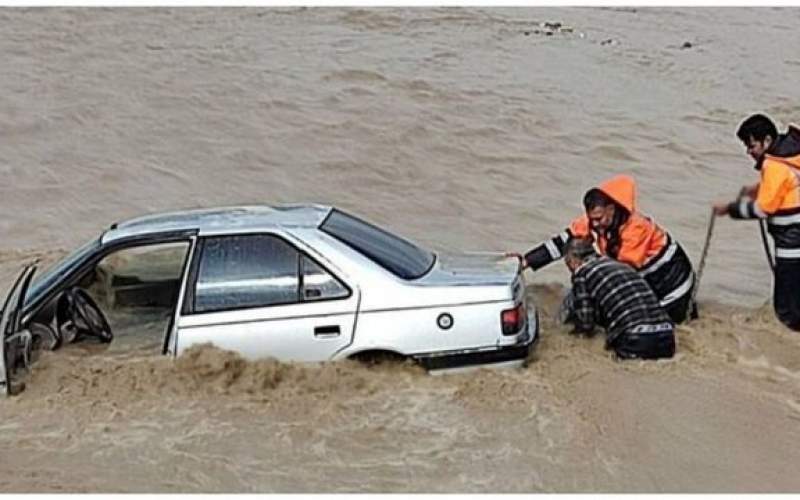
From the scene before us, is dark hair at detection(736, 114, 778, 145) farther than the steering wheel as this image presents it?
Yes

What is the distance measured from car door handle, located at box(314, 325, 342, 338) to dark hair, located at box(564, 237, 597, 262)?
78.3 inches

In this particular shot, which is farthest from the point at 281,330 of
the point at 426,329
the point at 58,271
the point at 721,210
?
the point at 721,210

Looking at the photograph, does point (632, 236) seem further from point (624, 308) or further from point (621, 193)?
point (624, 308)

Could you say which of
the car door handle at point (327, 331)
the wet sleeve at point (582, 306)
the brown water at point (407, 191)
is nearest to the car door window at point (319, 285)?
the car door handle at point (327, 331)

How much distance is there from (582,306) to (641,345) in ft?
1.54

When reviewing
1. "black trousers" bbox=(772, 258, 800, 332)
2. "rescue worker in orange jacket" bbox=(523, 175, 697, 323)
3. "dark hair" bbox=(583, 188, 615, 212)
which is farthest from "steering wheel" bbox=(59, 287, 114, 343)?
"black trousers" bbox=(772, 258, 800, 332)

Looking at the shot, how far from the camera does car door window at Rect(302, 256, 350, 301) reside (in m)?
7.41

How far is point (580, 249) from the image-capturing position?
8617mm

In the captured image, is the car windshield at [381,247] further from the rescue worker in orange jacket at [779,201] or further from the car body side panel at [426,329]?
the rescue worker in orange jacket at [779,201]

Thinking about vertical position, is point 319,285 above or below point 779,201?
below

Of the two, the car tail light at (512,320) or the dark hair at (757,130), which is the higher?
the dark hair at (757,130)

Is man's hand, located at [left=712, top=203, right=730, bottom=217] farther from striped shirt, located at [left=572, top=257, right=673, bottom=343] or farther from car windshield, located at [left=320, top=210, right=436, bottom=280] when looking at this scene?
car windshield, located at [left=320, top=210, right=436, bottom=280]

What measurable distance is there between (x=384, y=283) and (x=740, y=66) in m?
20.1

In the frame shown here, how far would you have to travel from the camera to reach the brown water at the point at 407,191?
23.3 ft
